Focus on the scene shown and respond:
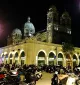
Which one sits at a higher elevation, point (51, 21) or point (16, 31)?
point (51, 21)

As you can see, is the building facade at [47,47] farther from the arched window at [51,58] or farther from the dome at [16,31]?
the dome at [16,31]

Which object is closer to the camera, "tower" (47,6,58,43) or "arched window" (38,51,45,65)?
"arched window" (38,51,45,65)

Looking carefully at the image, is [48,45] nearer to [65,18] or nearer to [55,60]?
[55,60]

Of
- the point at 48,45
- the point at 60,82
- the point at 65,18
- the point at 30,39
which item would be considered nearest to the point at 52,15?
the point at 65,18

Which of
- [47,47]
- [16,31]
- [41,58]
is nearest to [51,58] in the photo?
[47,47]

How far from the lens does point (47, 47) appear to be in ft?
159

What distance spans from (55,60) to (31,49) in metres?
7.94

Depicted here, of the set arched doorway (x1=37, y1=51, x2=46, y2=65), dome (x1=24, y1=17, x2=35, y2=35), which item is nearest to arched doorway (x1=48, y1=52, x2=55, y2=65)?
arched doorway (x1=37, y1=51, x2=46, y2=65)

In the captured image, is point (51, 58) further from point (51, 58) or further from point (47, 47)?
point (47, 47)

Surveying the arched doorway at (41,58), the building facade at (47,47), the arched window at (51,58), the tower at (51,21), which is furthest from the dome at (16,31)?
the arched doorway at (41,58)

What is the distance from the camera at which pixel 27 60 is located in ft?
147

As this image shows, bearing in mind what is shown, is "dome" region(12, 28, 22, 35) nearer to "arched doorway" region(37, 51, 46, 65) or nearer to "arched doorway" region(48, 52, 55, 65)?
"arched doorway" region(48, 52, 55, 65)

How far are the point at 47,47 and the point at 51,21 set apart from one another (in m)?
13.2

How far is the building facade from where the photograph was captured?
148 feet
